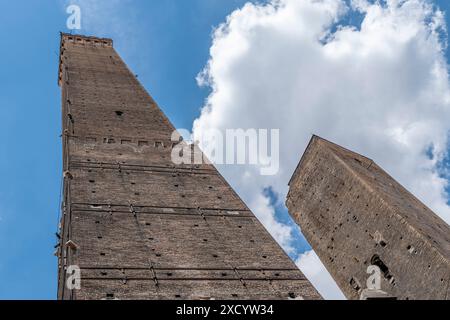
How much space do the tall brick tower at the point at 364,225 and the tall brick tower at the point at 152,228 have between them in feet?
12.3

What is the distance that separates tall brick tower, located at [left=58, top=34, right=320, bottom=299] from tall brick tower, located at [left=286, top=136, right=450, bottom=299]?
12.3 feet

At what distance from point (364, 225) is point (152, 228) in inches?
265

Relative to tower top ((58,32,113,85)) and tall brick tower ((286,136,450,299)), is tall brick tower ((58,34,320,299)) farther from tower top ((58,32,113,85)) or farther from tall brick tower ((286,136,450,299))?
tower top ((58,32,113,85))

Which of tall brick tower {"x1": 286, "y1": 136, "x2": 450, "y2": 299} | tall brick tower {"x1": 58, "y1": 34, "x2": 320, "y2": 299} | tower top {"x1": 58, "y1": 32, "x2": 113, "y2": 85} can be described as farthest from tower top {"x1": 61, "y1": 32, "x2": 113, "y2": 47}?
tall brick tower {"x1": 286, "y1": 136, "x2": 450, "y2": 299}

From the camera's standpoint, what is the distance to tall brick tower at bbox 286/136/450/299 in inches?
495

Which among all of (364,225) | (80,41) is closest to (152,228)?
(364,225)

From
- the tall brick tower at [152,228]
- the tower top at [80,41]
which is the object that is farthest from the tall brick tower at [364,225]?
the tower top at [80,41]

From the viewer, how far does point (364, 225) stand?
14984 millimetres

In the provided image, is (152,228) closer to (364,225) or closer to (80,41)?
(364,225)

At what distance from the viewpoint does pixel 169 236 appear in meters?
9.84

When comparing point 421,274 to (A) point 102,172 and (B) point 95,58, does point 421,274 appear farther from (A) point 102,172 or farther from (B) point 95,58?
(B) point 95,58

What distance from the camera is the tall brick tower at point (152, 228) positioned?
27.5 feet

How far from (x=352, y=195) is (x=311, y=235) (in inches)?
94.4

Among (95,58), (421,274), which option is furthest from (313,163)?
(95,58)
